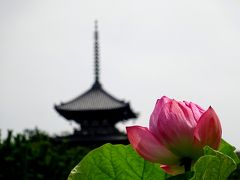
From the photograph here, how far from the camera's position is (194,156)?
66 cm

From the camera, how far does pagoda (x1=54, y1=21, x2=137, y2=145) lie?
1975 cm

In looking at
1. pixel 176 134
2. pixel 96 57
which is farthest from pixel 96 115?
pixel 176 134

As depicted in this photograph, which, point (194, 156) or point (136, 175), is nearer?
point (194, 156)

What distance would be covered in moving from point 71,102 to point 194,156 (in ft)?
70.0

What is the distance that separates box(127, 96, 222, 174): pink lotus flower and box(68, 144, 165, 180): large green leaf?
7cm

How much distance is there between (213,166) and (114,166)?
0.64 ft

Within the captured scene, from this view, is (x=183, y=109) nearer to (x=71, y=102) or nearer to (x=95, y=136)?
(x=95, y=136)

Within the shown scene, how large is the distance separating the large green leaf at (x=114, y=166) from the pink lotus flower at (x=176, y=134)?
7 cm

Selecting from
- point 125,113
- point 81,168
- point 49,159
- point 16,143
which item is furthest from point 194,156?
point 125,113

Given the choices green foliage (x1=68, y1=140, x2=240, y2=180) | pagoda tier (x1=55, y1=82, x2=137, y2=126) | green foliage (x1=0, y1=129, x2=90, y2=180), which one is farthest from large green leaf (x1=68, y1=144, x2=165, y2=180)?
pagoda tier (x1=55, y1=82, x2=137, y2=126)

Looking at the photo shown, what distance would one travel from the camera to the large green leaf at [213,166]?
594 mm

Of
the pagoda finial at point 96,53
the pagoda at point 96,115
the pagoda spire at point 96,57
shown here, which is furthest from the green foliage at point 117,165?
the pagoda finial at point 96,53

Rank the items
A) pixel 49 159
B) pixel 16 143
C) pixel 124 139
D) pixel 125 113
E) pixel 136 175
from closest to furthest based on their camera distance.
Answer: pixel 136 175
pixel 16 143
pixel 49 159
pixel 124 139
pixel 125 113

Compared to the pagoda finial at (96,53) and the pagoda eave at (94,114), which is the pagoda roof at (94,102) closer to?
the pagoda eave at (94,114)
